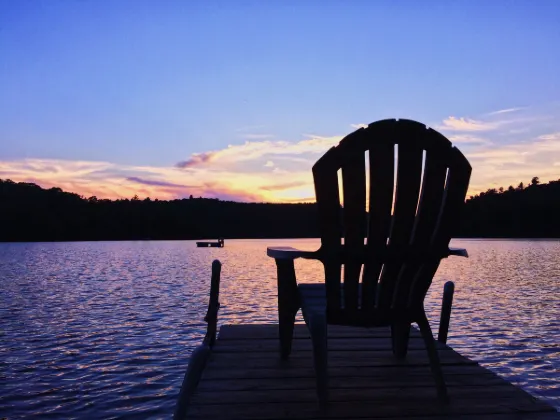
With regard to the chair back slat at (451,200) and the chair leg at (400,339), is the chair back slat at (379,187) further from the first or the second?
the chair leg at (400,339)

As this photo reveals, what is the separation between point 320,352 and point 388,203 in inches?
33.7

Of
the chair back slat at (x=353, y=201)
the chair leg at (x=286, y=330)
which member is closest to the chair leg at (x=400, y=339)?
the chair leg at (x=286, y=330)

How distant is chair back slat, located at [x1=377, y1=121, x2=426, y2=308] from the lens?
9.46 feet

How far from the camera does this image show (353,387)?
3303 millimetres

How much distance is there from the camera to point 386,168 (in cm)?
289

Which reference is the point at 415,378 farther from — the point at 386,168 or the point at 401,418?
the point at 386,168

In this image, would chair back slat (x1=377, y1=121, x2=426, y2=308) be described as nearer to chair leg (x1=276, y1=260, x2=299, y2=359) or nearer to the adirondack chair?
the adirondack chair

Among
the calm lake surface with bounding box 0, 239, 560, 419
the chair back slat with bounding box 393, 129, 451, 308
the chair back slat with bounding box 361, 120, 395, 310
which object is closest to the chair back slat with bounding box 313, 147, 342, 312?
the chair back slat with bounding box 361, 120, 395, 310

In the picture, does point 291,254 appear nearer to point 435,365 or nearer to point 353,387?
point 353,387

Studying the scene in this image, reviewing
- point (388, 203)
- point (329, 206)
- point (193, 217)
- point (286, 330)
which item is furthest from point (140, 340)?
point (193, 217)

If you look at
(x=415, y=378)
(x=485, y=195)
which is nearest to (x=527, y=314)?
(x=415, y=378)

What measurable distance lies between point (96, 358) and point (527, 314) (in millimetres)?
9896

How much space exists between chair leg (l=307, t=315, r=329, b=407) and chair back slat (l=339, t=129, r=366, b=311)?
0.34 meters

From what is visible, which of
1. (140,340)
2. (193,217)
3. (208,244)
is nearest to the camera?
(140,340)
